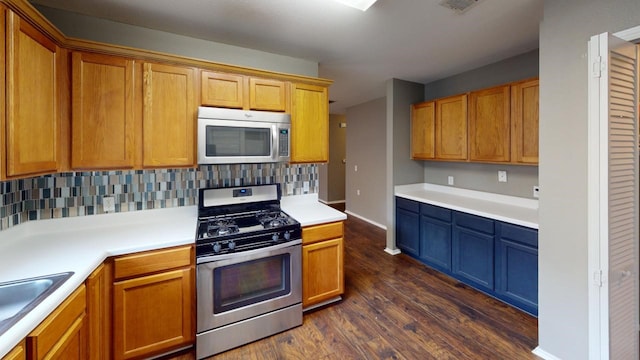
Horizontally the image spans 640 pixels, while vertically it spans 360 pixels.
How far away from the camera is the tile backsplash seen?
1.90 metres

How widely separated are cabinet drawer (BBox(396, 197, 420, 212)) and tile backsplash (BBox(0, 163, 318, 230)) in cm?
179

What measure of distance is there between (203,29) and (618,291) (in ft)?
10.8

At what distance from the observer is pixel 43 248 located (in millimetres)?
1682

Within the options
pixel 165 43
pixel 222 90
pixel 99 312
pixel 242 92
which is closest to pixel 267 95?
pixel 242 92

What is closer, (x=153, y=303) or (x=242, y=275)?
(x=153, y=303)

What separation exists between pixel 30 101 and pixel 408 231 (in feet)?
12.4

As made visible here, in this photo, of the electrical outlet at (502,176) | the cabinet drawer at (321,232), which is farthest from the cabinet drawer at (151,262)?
the electrical outlet at (502,176)

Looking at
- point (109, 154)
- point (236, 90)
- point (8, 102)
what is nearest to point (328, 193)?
point (236, 90)

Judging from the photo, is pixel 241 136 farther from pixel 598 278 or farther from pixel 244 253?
pixel 598 278

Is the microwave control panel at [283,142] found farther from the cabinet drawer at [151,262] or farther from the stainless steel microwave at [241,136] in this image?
the cabinet drawer at [151,262]

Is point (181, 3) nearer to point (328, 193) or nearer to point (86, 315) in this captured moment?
point (86, 315)

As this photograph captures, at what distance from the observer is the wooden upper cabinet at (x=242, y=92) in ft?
7.40

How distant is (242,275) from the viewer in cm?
209

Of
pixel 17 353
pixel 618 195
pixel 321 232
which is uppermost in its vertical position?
pixel 618 195
